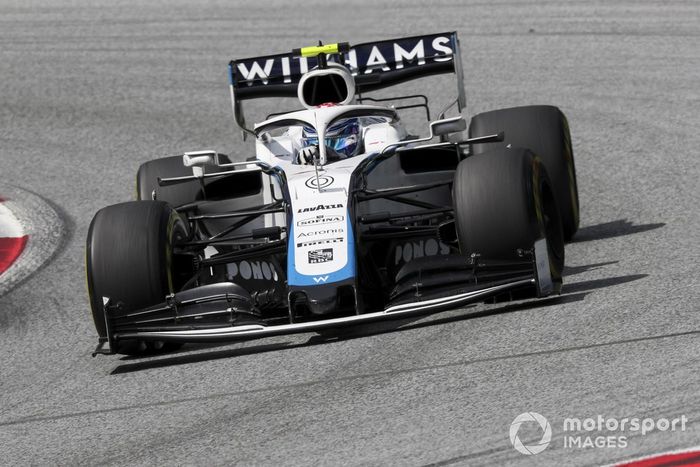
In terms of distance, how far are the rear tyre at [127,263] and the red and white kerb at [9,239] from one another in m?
3.17

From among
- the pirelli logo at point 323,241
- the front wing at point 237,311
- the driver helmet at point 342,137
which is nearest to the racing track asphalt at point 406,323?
the front wing at point 237,311

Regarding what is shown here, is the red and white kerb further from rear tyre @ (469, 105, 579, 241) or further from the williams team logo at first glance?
rear tyre @ (469, 105, 579, 241)

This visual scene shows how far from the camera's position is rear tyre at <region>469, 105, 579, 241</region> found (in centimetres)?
971

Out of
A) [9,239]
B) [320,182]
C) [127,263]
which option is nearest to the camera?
[127,263]

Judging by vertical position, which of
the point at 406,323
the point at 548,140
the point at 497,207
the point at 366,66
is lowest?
the point at 406,323

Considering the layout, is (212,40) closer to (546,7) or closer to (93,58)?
(93,58)

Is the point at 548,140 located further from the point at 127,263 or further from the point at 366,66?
the point at 127,263

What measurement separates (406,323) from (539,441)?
104 inches

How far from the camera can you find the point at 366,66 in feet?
35.5

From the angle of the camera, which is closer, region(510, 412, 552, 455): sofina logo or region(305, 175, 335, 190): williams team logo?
region(510, 412, 552, 455): sofina logo

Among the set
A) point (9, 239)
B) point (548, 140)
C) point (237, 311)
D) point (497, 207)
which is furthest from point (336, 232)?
point (9, 239)
